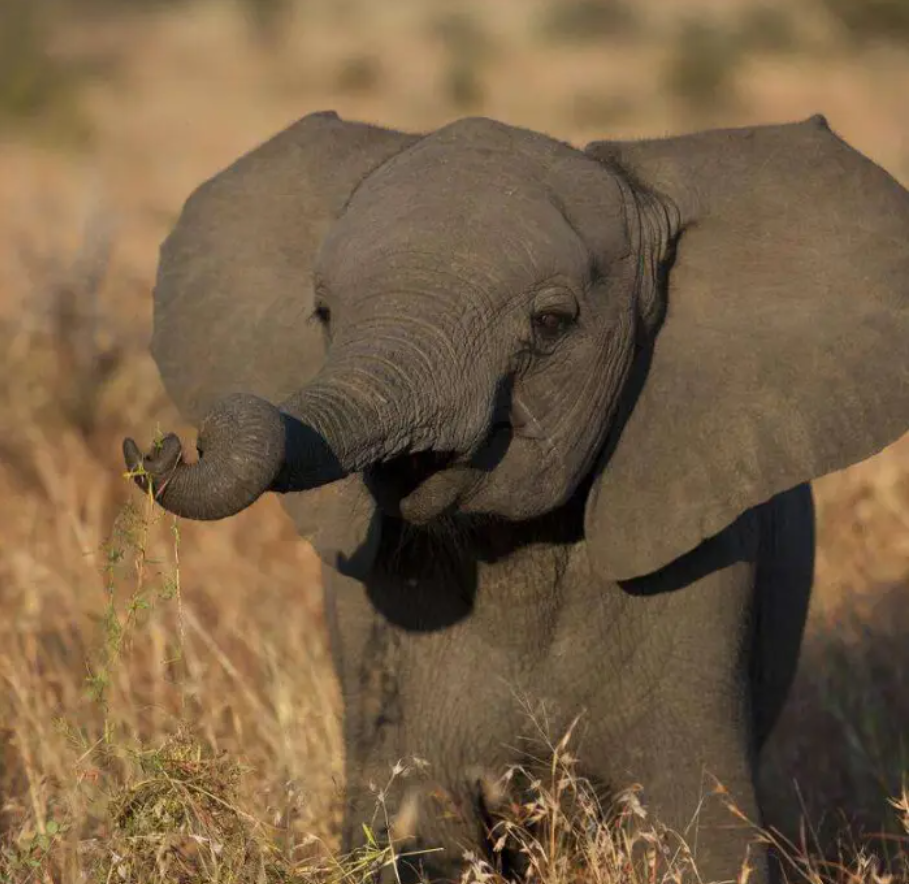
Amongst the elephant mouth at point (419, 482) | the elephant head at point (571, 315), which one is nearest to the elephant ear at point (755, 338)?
the elephant head at point (571, 315)

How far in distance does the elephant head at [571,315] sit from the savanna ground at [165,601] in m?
0.47

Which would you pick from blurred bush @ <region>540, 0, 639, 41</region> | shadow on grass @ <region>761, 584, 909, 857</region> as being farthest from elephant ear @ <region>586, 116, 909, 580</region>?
blurred bush @ <region>540, 0, 639, 41</region>

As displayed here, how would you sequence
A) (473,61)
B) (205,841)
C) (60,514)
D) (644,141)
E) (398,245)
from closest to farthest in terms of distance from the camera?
1. (205,841)
2. (398,245)
3. (644,141)
4. (60,514)
5. (473,61)

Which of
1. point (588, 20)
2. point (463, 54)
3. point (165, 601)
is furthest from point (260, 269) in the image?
point (588, 20)

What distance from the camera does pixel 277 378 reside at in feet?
14.2

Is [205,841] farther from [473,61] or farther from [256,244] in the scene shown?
[473,61]

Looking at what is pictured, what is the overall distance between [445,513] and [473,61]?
22.3 metres

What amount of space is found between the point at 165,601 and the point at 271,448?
2.91 meters

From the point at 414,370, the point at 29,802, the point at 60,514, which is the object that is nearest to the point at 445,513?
the point at 414,370

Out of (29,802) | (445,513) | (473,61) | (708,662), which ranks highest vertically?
(473,61)

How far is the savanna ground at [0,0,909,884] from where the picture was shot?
141 inches

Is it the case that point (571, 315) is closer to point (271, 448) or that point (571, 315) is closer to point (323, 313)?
point (323, 313)

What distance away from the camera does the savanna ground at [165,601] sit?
3.57 meters

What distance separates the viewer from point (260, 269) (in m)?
4.53
